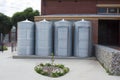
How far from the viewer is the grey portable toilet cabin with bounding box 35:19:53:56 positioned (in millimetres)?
23516

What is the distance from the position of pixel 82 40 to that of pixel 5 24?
51.5m

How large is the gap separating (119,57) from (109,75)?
1.02 metres

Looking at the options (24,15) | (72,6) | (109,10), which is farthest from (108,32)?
(24,15)

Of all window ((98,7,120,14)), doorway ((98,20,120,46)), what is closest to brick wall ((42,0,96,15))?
window ((98,7,120,14))

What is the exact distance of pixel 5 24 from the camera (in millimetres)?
72438

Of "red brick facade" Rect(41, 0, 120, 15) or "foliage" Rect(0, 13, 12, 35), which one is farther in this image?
"foliage" Rect(0, 13, 12, 35)

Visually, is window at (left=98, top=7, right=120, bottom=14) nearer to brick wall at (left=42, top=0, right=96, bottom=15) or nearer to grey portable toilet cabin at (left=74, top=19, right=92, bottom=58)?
brick wall at (left=42, top=0, right=96, bottom=15)

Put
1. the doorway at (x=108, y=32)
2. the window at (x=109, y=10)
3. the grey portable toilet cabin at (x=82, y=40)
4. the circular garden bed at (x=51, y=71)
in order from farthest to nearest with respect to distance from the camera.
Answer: the window at (x=109, y=10) → the doorway at (x=108, y=32) → the grey portable toilet cabin at (x=82, y=40) → the circular garden bed at (x=51, y=71)

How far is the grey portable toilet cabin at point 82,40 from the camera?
23281 millimetres

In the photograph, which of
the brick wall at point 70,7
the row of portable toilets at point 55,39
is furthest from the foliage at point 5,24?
the row of portable toilets at point 55,39

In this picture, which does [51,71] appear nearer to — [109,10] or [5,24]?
[109,10]

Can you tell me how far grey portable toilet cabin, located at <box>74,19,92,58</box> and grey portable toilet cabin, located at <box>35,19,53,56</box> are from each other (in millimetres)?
2110

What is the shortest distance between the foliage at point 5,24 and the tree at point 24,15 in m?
1.68

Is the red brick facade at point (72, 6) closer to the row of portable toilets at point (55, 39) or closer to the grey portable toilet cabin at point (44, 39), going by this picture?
the row of portable toilets at point (55, 39)
